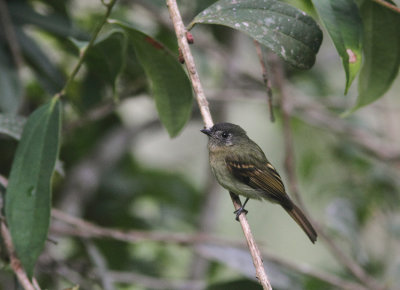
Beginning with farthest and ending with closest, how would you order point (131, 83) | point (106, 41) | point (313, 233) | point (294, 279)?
point (131, 83)
point (294, 279)
point (313, 233)
point (106, 41)

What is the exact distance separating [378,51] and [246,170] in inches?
41.3

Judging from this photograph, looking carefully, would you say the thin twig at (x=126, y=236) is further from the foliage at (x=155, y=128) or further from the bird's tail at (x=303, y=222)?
the bird's tail at (x=303, y=222)

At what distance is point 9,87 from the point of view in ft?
9.40

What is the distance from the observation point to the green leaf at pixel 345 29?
6.12 ft

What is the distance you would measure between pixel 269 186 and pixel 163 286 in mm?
880

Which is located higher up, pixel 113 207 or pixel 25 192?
pixel 25 192

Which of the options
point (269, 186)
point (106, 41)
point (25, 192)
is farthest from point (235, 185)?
point (25, 192)

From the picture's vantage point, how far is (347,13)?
1.95 metres

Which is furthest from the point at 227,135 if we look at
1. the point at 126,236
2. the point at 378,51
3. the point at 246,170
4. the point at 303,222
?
the point at 378,51

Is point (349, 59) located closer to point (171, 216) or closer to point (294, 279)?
point (294, 279)

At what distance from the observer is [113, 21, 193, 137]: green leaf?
221 centimetres

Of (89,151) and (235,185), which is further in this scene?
(89,151)

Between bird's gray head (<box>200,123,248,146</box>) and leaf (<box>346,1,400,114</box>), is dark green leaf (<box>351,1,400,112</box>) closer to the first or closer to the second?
leaf (<box>346,1,400,114</box>)

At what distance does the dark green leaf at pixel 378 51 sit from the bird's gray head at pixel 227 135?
0.86 metres
